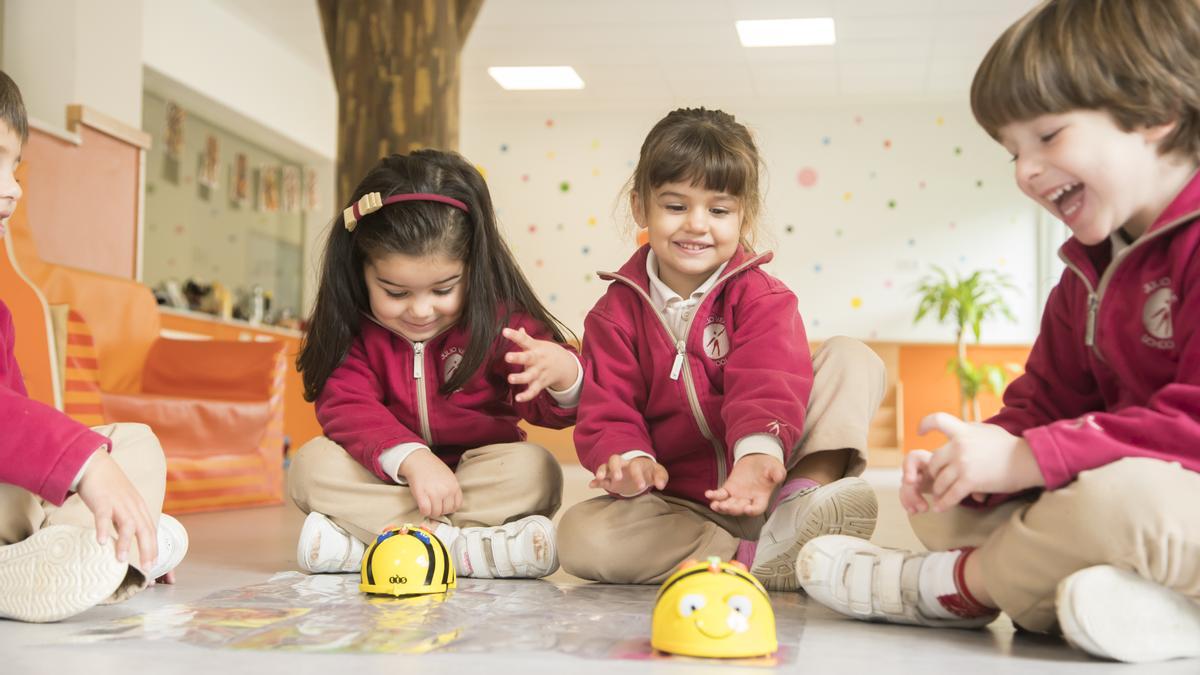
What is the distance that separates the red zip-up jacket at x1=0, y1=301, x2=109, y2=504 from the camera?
113 centimetres

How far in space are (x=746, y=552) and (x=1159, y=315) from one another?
26.1 inches

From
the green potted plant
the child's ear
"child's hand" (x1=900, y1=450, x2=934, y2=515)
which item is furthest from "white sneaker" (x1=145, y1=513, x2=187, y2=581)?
the green potted plant

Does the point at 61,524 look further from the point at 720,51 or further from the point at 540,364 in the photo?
the point at 720,51

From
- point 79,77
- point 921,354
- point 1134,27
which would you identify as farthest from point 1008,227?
point 1134,27

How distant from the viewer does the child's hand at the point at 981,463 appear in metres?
1.03

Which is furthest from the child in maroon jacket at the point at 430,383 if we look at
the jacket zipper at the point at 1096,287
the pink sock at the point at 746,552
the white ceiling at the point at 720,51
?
the white ceiling at the point at 720,51

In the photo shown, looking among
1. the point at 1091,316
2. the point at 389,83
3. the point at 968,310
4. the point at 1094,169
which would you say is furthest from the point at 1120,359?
the point at 968,310

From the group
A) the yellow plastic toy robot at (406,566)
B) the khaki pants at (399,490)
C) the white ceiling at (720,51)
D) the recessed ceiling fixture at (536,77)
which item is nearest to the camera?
the yellow plastic toy robot at (406,566)

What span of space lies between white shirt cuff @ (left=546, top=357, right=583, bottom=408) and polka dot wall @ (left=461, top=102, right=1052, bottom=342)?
212 inches

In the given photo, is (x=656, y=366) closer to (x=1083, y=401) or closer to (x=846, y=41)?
(x=1083, y=401)

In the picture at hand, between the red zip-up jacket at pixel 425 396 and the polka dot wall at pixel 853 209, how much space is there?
17.5 ft

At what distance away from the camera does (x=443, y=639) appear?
1056 mm

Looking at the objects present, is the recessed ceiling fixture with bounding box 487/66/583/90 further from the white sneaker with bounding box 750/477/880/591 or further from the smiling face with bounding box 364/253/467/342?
the white sneaker with bounding box 750/477/880/591

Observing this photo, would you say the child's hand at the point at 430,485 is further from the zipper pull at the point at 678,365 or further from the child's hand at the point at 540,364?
the zipper pull at the point at 678,365
